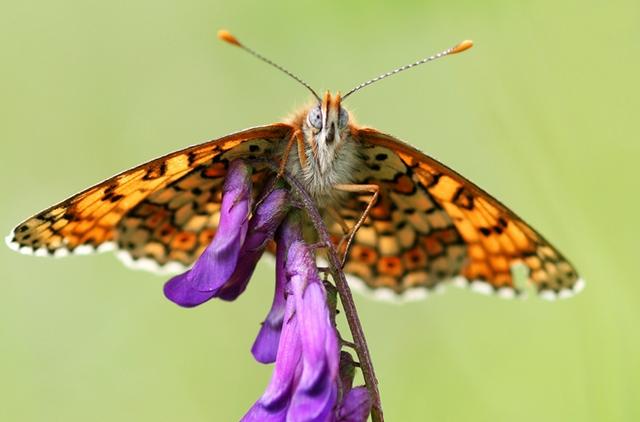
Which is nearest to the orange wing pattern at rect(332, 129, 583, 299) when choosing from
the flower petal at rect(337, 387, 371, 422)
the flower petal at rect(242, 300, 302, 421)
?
the flower petal at rect(242, 300, 302, 421)

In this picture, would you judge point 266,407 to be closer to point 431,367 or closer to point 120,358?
point 431,367

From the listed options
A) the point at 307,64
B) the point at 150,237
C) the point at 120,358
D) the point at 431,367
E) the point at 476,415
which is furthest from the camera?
the point at 307,64

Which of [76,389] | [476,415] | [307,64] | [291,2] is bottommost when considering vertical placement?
[476,415]

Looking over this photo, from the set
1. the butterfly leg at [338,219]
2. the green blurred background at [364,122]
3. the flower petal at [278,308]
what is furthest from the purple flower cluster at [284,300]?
the green blurred background at [364,122]

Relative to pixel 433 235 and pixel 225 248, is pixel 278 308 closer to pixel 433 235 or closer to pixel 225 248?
pixel 225 248

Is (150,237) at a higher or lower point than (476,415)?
higher

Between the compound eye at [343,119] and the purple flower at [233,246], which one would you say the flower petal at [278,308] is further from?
the compound eye at [343,119]

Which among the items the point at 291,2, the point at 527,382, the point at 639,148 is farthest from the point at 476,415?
the point at 291,2
